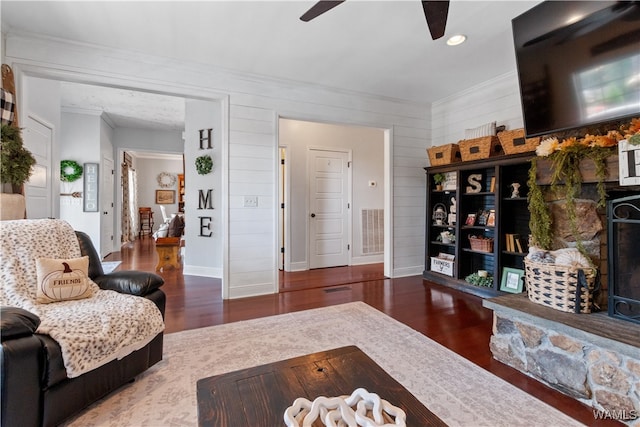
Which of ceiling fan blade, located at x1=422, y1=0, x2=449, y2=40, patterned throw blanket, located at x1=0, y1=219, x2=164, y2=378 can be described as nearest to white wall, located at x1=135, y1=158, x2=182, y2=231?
patterned throw blanket, located at x1=0, y1=219, x2=164, y2=378

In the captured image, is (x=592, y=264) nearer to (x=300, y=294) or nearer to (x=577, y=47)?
(x=577, y=47)

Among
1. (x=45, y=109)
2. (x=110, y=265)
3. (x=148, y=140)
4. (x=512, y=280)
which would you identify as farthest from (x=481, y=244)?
(x=148, y=140)

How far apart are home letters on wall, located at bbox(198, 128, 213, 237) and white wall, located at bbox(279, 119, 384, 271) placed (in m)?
1.13

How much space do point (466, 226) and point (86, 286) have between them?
12.8ft

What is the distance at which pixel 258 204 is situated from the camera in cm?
364

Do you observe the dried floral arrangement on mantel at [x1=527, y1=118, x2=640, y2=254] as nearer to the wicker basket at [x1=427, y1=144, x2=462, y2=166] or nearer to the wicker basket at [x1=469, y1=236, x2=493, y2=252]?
the wicker basket at [x1=469, y1=236, x2=493, y2=252]

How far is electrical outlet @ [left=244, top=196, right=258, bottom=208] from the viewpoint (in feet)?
11.7

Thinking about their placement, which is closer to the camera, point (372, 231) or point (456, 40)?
point (456, 40)

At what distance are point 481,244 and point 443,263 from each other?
2.01 ft

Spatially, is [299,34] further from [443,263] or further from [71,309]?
[443,263]

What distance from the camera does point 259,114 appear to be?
361cm

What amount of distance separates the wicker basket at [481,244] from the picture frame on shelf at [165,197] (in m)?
9.92

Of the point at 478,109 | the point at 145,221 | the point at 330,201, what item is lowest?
the point at 145,221

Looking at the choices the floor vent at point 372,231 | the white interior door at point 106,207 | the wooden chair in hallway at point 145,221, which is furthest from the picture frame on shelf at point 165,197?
the floor vent at point 372,231
